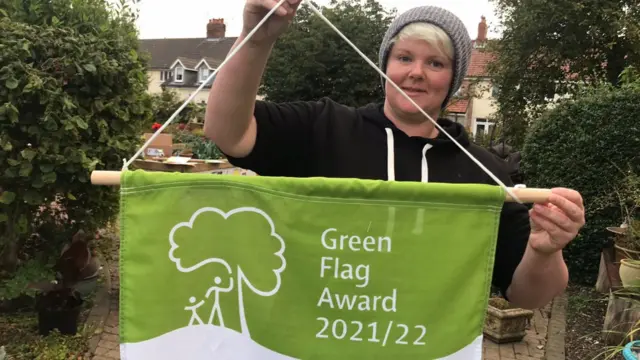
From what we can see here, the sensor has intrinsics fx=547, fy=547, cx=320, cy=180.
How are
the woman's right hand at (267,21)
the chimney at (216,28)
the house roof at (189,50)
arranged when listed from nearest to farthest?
the woman's right hand at (267,21) < the house roof at (189,50) < the chimney at (216,28)

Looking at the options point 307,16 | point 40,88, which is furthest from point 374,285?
point 307,16

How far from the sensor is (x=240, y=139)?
1584 millimetres

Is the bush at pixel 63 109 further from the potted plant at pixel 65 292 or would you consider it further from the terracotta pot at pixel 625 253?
the terracotta pot at pixel 625 253

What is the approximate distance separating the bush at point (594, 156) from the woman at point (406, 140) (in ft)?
17.8

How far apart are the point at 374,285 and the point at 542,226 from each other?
0.47m

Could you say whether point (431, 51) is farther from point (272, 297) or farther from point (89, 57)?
point (89, 57)

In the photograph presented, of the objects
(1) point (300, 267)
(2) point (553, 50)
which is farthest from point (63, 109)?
(2) point (553, 50)

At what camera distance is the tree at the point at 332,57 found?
17.0m

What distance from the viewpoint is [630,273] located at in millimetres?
5332

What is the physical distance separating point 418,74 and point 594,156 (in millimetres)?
6118

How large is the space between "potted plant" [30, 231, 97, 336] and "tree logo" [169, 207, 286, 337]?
382cm

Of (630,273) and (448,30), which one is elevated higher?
(448,30)

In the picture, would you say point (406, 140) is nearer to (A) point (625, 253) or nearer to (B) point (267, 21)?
(B) point (267, 21)

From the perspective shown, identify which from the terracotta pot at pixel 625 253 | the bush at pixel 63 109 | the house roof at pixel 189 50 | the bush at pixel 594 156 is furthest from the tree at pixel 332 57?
the house roof at pixel 189 50
